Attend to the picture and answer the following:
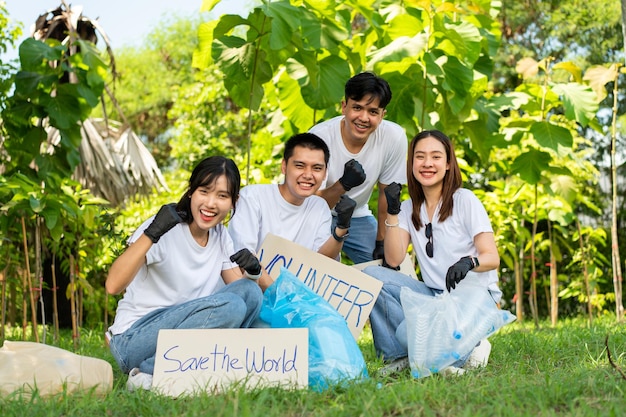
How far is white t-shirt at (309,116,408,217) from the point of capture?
370 cm

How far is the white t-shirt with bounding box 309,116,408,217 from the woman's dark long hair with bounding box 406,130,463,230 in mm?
361

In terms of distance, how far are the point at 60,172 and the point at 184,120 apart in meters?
7.85

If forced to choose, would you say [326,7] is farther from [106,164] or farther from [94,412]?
[106,164]

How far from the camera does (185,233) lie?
117 inches

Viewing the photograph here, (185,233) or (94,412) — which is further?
A: (185,233)

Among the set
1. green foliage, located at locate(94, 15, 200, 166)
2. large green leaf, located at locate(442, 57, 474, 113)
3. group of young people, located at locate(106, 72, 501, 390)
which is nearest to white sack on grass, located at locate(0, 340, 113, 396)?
group of young people, located at locate(106, 72, 501, 390)

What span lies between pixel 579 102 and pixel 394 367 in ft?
8.94

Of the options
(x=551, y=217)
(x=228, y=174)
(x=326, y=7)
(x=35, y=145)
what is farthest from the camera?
(x=551, y=217)

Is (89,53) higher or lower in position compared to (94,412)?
higher

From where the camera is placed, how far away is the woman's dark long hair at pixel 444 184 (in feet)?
10.7

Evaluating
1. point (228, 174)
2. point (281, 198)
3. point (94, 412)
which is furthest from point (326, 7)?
point (94, 412)

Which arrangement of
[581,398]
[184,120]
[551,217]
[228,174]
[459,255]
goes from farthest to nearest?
[184,120] < [551,217] < [459,255] < [228,174] < [581,398]

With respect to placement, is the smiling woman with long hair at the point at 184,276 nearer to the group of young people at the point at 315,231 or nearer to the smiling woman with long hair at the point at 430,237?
the group of young people at the point at 315,231

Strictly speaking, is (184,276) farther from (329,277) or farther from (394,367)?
(394,367)
